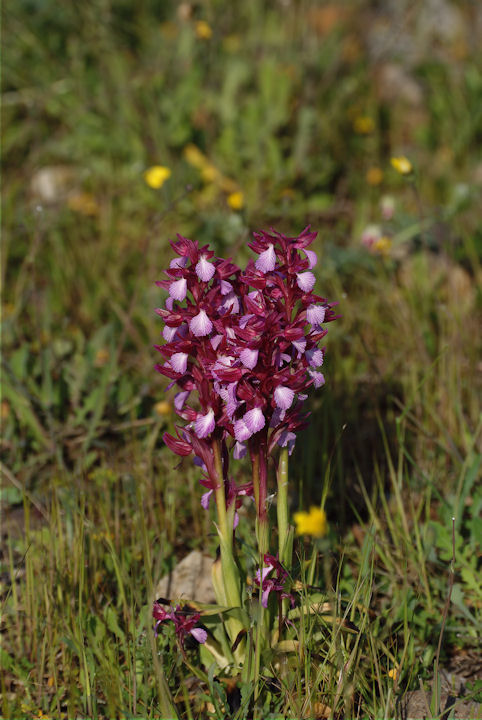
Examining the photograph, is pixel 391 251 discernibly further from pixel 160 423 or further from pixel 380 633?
pixel 380 633

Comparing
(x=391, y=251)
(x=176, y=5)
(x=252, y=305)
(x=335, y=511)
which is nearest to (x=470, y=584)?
(x=335, y=511)

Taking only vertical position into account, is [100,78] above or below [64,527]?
above

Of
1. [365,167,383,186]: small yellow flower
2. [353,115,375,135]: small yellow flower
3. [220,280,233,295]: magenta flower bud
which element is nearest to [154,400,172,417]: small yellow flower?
[220,280,233,295]: magenta flower bud

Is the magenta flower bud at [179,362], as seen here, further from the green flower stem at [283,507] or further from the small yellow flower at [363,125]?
the small yellow flower at [363,125]

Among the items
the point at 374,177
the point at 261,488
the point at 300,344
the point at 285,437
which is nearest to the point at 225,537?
the point at 261,488

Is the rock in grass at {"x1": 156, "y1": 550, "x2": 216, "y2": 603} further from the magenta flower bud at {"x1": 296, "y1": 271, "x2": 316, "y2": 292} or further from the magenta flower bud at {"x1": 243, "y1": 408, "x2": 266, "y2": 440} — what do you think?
the magenta flower bud at {"x1": 296, "y1": 271, "x2": 316, "y2": 292}

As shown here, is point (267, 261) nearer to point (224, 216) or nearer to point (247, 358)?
point (247, 358)
